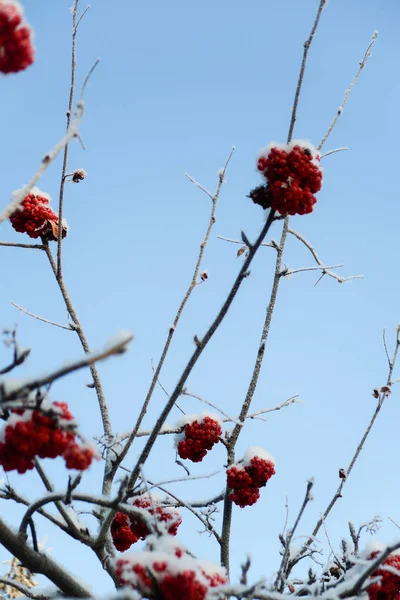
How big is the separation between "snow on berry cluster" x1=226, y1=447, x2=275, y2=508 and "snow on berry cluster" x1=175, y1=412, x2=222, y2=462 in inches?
12.6

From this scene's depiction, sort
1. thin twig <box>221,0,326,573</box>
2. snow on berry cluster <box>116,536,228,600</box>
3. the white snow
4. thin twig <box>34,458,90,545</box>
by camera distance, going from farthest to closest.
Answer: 1. thin twig <box>221,0,326,573</box>
2. the white snow
3. thin twig <box>34,458,90,545</box>
4. snow on berry cluster <box>116,536,228,600</box>

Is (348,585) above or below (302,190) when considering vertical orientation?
below

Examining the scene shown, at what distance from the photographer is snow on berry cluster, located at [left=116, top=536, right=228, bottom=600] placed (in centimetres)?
205

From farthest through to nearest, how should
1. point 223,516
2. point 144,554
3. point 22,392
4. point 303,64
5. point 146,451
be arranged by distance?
point 223,516, point 303,64, point 146,451, point 144,554, point 22,392

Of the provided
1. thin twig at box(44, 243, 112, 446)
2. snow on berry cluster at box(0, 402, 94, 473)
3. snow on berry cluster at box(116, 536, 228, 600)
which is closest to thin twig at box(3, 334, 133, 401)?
snow on berry cluster at box(0, 402, 94, 473)

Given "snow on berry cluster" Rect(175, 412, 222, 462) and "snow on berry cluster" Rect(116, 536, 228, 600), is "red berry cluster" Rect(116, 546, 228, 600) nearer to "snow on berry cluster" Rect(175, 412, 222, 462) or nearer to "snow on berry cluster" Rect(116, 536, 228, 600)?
"snow on berry cluster" Rect(116, 536, 228, 600)

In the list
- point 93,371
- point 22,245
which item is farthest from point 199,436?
point 22,245

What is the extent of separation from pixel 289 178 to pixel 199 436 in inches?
90.2

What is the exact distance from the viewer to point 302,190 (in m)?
2.46

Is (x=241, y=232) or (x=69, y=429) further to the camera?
(x=241, y=232)

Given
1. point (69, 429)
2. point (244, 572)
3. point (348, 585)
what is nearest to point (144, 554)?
point (244, 572)

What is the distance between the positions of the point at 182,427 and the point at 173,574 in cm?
229

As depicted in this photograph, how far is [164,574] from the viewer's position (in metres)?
2.07

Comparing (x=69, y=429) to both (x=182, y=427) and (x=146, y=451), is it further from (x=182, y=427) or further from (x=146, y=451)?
(x=182, y=427)
